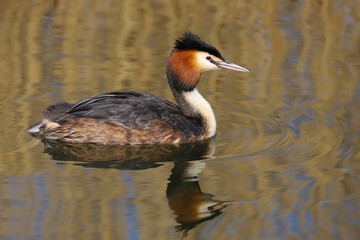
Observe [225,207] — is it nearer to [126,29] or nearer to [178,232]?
[178,232]

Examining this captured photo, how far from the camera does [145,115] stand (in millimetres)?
7656

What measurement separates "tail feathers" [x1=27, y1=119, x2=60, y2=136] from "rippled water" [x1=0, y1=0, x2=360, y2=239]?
0.08 meters

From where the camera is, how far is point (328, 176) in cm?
683

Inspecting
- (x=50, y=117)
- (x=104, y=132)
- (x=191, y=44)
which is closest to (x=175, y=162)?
(x=104, y=132)

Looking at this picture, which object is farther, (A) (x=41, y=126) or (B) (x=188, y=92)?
(B) (x=188, y=92)

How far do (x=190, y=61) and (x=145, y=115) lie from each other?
0.75 m

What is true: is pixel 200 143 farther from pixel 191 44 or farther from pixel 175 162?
pixel 191 44

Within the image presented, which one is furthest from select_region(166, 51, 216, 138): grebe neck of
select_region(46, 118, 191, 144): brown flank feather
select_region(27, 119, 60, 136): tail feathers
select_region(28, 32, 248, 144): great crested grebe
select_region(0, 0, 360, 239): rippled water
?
select_region(27, 119, 60, 136): tail feathers

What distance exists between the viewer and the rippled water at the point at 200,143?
19.3 feet

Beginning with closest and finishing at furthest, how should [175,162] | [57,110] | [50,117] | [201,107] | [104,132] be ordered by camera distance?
[175,162], [104,132], [50,117], [57,110], [201,107]

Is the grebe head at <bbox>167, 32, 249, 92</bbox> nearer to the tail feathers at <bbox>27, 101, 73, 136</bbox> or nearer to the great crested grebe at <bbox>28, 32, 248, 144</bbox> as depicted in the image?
the great crested grebe at <bbox>28, 32, 248, 144</bbox>

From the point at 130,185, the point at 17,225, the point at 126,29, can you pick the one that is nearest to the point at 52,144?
the point at 130,185

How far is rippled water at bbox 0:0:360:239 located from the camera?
5891 millimetres

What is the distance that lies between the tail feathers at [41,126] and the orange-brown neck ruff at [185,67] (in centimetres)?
133
